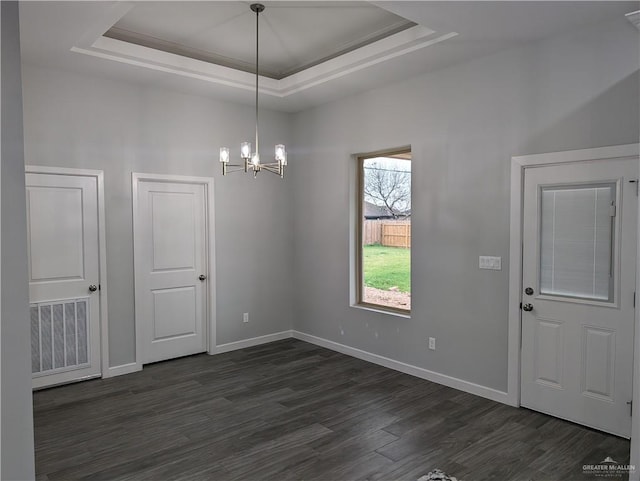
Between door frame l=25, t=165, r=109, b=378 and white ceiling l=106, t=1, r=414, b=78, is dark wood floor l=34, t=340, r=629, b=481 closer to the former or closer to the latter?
door frame l=25, t=165, r=109, b=378

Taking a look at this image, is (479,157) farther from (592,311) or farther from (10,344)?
(10,344)

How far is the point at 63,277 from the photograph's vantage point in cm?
434

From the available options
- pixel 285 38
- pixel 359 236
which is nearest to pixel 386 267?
pixel 359 236

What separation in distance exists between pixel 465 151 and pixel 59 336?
4.23m

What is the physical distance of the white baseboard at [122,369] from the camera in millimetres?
4589

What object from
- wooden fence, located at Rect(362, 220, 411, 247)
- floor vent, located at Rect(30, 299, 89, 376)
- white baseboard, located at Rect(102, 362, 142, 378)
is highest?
wooden fence, located at Rect(362, 220, 411, 247)

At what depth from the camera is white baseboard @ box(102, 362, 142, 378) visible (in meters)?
4.59

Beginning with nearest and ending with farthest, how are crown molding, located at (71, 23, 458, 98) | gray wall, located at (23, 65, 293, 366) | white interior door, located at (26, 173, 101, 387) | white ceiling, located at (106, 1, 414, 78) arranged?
white ceiling, located at (106, 1, 414, 78) < crown molding, located at (71, 23, 458, 98) < white interior door, located at (26, 173, 101, 387) < gray wall, located at (23, 65, 293, 366)

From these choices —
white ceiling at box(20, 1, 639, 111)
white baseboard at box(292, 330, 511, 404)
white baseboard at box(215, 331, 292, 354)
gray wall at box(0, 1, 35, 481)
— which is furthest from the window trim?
gray wall at box(0, 1, 35, 481)

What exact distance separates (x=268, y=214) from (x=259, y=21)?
8.34 feet

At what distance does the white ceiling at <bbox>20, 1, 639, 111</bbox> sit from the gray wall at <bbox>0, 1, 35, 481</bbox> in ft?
5.71

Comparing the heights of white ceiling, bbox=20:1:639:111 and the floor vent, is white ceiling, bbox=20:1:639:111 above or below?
above

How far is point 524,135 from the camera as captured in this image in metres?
3.71

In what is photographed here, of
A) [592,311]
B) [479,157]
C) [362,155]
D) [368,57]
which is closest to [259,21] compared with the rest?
[368,57]
